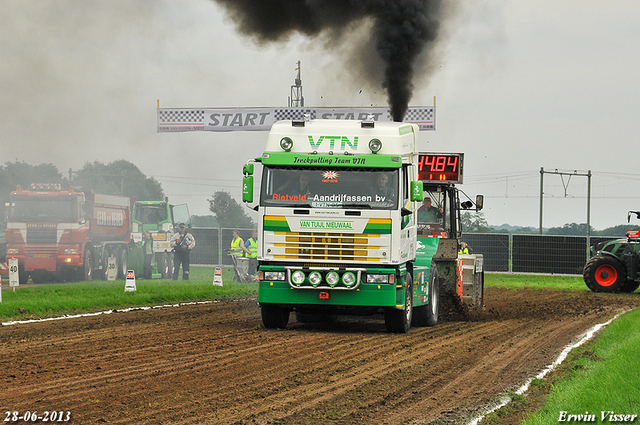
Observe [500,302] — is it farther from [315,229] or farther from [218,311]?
[315,229]

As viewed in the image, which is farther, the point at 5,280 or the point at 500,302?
the point at 5,280

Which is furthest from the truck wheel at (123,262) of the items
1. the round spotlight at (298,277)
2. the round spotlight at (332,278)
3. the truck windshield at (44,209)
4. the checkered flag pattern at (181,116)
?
the round spotlight at (332,278)

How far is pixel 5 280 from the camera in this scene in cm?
2888

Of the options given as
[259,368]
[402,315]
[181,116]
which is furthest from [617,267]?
[259,368]

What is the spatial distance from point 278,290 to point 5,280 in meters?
18.8

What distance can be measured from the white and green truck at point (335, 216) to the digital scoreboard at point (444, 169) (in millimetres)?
3933

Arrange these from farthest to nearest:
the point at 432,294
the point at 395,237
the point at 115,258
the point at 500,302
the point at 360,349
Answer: the point at 115,258 < the point at 500,302 < the point at 432,294 < the point at 395,237 < the point at 360,349

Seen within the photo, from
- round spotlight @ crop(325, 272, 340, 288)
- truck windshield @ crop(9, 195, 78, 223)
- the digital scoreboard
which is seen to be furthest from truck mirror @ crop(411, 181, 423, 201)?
truck windshield @ crop(9, 195, 78, 223)

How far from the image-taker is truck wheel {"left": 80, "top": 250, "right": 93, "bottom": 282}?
3005 cm

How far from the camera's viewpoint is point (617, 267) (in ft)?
91.8

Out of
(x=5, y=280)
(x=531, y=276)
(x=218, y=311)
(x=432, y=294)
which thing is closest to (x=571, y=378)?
(x=432, y=294)

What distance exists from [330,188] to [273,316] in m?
2.58

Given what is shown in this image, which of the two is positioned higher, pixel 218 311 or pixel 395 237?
pixel 395 237

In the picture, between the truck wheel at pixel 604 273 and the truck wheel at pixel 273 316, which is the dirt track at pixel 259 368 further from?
the truck wheel at pixel 604 273
